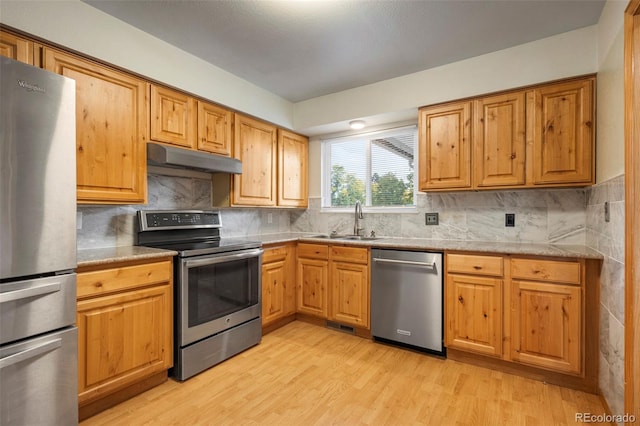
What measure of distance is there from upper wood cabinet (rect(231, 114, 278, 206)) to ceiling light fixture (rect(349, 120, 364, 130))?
2.76 ft

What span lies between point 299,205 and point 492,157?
6.96 ft

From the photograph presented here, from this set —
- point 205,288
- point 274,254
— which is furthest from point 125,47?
point 274,254

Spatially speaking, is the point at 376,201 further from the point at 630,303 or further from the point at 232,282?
the point at 630,303

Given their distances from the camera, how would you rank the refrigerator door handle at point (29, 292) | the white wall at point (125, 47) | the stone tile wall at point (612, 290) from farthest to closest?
the white wall at point (125, 47), the stone tile wall at point (612, 290), the refrigerator door handle at point (29, 292)

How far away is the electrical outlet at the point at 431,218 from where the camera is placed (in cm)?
315

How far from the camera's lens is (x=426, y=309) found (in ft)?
8.59

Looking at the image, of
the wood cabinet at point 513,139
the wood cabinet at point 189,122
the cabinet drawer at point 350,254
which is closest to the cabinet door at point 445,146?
the wood cabinet at point 513,139

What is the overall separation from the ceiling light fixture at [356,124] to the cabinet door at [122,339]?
2.38 metres

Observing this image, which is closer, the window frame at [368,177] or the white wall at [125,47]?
the white wall at [125,47]

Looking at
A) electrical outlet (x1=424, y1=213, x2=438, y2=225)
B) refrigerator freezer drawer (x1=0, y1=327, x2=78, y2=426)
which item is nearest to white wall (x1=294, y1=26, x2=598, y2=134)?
electrical outlet (x1=424, y1=213, x2=438, y2=225)

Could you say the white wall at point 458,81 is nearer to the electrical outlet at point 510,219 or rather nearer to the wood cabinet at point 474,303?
the electrical outlet at point 510,219

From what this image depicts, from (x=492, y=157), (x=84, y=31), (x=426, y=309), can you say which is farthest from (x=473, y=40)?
(x=84, y=31)

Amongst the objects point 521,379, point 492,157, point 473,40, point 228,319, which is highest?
point 473,40

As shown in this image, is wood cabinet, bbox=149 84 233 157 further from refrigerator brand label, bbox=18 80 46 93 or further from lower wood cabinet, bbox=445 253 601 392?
lower wood cabinet, bbox=445 253 601 392
